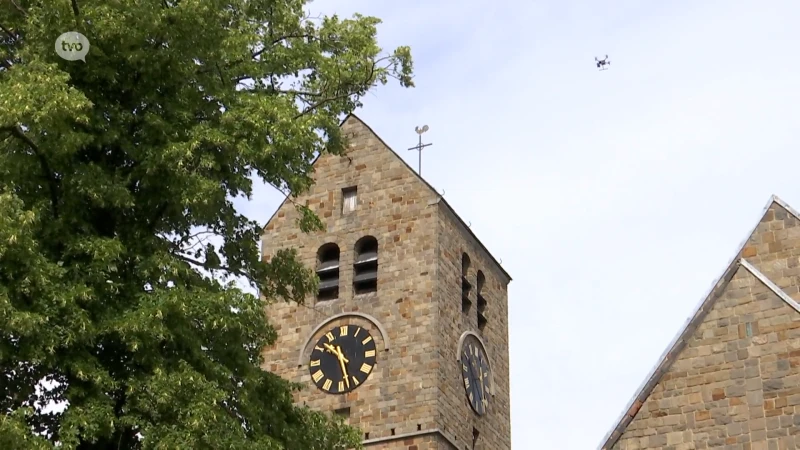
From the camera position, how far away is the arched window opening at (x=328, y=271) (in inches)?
1423

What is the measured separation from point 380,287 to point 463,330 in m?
2.35

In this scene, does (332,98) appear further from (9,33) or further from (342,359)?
(342,359)

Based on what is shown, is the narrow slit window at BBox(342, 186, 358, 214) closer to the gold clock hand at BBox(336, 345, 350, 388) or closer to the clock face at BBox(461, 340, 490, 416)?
the gold clock hand at BBox(336, 345, 350, 388)

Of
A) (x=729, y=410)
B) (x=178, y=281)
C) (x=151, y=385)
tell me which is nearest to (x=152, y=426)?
(x=151, y=385)

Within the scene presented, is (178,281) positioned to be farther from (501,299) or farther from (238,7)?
(501,299)

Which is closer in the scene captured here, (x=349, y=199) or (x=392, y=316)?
(x=392, y=316)

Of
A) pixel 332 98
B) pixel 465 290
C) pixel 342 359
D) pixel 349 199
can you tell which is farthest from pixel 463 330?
pixel 332 98

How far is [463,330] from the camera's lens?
36219 mm

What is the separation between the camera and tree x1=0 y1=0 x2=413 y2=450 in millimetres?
16625

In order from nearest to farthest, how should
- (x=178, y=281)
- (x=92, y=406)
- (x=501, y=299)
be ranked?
(x=92, y=406)
(x=178, y=281)
(x=501, y=299)

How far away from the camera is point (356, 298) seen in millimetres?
35688

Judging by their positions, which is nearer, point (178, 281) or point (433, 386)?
point (178, 281)

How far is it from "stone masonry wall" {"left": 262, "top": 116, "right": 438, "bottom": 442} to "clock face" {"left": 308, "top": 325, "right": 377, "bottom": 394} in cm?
18

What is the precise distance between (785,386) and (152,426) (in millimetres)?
7322
